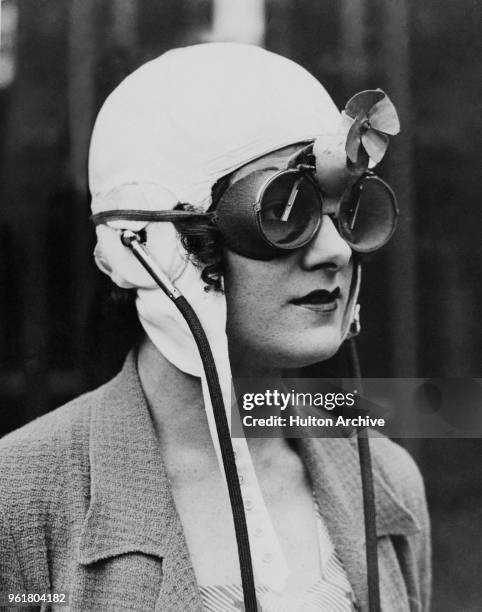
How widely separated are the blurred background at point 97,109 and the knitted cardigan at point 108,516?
26cm

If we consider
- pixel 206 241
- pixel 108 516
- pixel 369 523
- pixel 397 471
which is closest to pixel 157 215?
pixel 206 241

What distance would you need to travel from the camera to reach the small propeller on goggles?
1148 mm

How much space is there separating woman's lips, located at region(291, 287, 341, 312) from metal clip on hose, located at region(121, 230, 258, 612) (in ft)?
0.57

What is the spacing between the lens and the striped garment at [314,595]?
3.56 feet

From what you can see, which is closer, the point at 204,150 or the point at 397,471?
the point at 204,150

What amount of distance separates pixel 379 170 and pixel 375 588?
39.6 inches

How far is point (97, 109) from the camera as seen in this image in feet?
5.46

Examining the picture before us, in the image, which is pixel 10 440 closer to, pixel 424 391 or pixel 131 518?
pixel 131 518

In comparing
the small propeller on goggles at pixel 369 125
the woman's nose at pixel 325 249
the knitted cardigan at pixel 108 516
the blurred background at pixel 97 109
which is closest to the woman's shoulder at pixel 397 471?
the knitted cardigan at pixel 108 516

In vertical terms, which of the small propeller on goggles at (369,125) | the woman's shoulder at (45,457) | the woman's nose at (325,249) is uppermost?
the small propeller on goggles at (369,125)

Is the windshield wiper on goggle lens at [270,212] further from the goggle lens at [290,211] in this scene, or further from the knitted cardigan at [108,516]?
the knitted cardigan at [108,516]

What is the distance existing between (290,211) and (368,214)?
0.19m

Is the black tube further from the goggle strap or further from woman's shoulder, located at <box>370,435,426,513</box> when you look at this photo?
the goggle strap

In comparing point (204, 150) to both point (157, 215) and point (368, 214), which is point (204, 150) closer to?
point (157, 215)
